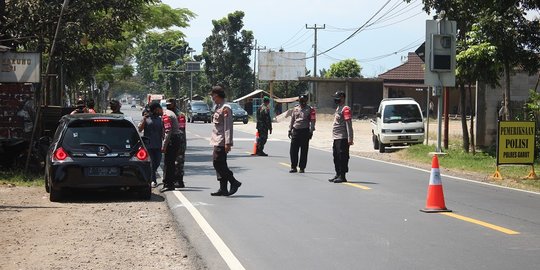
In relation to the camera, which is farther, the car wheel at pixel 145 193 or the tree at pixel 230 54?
the tree at pixel 230 54

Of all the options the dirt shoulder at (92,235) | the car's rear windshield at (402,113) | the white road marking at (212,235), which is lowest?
the dirt shoulder at (92,235)

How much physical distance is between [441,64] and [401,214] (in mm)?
13221

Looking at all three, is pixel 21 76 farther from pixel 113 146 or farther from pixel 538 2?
pixel 538 2

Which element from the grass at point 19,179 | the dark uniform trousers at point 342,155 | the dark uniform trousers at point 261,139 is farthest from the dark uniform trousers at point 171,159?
the dark uniform trousers at point 261,139

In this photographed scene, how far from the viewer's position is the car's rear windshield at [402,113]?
92.8 ft

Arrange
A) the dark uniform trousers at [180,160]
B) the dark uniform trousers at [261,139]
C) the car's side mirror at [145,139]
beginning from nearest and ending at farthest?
the car's side mirror at [145,139]
the dark uniform trousers at [180,160]
the dark uniform trousers at [261,139]

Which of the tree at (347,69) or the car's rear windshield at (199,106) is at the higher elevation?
the tree at (347,69)

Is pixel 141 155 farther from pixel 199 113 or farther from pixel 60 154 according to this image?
pixel 199 113

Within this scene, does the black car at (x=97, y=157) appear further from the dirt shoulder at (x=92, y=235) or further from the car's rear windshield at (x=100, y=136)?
the dirt shoulder at (x=92, y=235)

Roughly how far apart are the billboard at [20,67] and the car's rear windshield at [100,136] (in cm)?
414

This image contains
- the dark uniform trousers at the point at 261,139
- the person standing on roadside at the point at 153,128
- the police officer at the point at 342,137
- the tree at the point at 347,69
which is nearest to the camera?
the person standing on roadside at the point at 153,128

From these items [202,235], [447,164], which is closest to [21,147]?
[202,235]

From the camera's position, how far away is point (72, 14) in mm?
19109

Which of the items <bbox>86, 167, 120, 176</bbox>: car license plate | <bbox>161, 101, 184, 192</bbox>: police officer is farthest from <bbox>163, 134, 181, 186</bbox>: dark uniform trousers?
<bbox>86, 167, 120, 176</bbox>: car license plate
